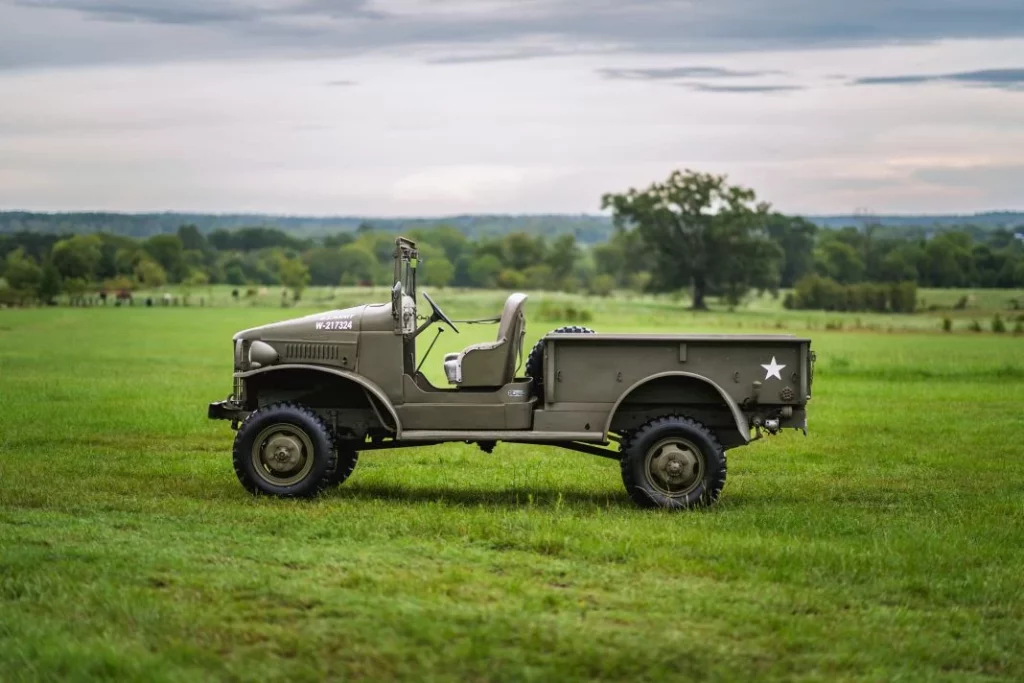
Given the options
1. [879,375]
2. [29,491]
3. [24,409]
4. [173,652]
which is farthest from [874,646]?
[879,375]

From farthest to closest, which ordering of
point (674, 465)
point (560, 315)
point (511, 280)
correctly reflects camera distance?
point (511, 280) < point (560, 315) < point (674, 465)

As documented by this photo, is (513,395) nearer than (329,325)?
Yes

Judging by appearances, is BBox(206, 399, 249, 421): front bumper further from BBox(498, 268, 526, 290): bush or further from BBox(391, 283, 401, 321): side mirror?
BBox(498, 268, 526, 290): bush

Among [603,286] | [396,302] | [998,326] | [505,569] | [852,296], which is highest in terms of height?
[603,286]

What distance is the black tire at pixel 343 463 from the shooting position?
1306 cm

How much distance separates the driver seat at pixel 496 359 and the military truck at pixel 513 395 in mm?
11

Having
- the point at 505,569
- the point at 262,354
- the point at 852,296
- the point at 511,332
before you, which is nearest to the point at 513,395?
the point at 511,332

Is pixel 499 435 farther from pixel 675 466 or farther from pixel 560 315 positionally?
pixel 560 315

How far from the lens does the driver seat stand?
1226 cm

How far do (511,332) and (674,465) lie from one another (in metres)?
1.76

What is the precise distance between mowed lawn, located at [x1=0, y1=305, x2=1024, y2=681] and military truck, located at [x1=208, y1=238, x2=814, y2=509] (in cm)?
44

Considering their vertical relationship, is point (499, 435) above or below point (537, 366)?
below

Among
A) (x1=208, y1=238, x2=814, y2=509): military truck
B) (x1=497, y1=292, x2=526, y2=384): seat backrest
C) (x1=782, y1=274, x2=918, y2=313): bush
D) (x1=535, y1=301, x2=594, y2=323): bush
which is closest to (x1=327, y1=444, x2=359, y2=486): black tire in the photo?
(x1=208, y1=238, x2=814, y2=509): military truck

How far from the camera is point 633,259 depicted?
118 metres
